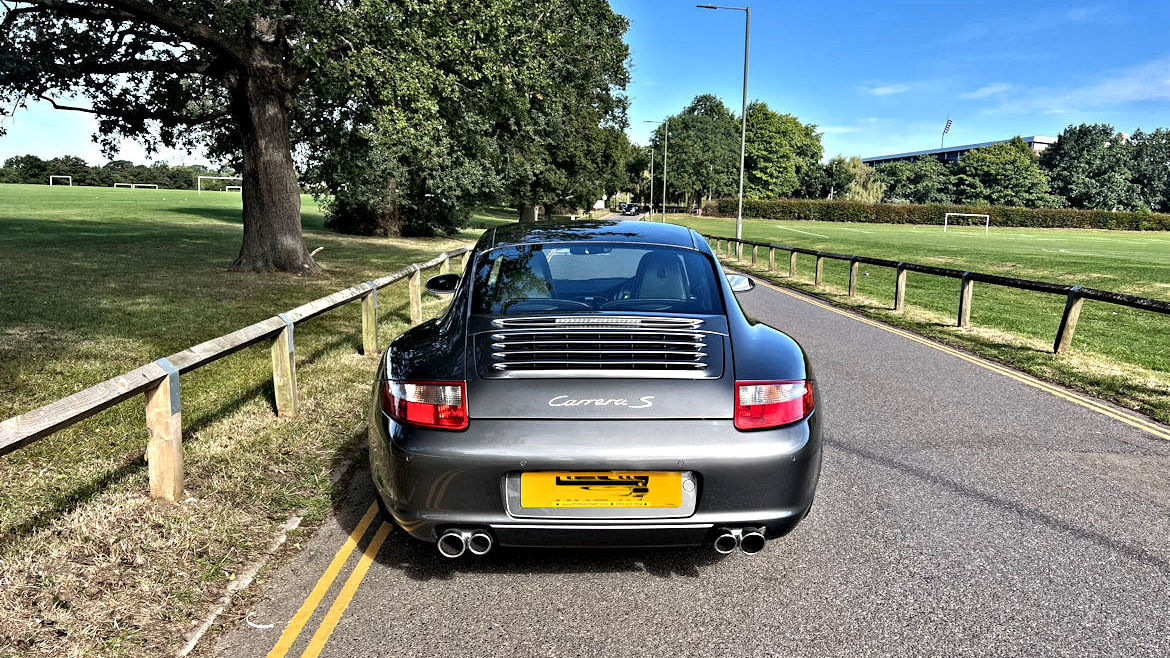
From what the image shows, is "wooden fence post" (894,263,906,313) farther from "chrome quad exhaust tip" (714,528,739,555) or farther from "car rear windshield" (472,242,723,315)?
"chrome quad exhaust tip" (714,528,739,555)

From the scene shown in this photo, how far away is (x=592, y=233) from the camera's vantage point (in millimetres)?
4227

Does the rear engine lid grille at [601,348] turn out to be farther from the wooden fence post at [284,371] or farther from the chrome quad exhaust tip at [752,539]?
the wooden fence post at [284,371]

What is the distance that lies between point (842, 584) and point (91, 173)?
12228cm

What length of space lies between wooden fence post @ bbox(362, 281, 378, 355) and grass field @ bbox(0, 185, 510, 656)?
207mm

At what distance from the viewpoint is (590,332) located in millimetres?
3248

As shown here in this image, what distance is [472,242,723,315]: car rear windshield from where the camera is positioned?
367 cm

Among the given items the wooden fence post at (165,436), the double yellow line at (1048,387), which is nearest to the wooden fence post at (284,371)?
the wooden fence post at (165,436)

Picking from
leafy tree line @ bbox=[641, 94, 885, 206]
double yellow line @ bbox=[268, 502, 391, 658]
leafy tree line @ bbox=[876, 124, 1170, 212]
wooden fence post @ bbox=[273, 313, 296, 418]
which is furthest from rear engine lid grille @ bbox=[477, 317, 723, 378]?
leafy tree line @ bbox=[876, 124, 1170, 212]

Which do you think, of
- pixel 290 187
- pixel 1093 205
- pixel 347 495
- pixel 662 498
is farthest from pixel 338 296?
pixel 1093 205

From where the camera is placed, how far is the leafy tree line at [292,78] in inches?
535

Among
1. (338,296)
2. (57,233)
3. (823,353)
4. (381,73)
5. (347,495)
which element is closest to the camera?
(347,495)

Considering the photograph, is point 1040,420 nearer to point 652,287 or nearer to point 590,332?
point 652,287

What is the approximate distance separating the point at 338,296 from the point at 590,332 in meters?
4.47

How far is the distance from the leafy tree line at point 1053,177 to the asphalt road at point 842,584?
11017cm
